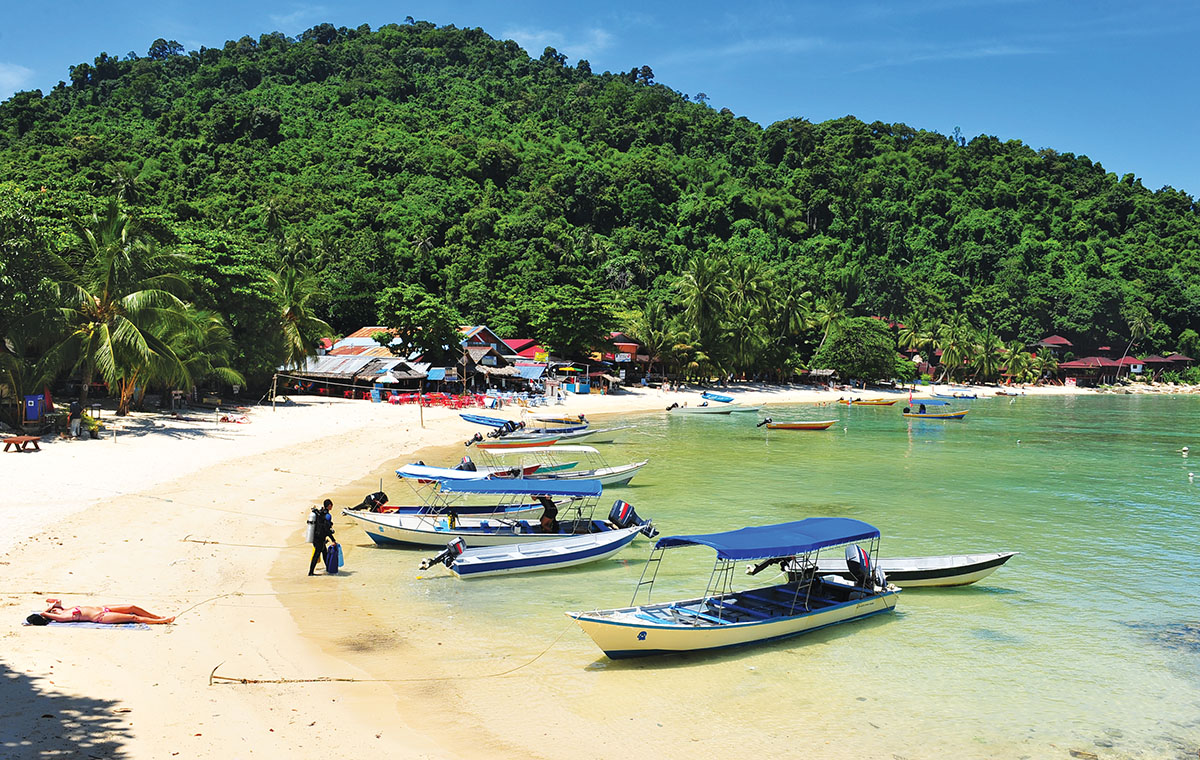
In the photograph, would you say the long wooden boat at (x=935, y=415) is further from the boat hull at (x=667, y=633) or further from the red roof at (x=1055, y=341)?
the red roof at (x=1055, y=341)

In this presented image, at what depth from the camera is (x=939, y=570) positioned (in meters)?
16.8

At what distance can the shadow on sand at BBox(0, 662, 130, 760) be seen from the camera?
25.6 feet

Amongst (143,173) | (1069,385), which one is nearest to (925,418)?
(1069,385)

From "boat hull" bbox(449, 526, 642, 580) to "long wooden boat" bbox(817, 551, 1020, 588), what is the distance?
190 inches

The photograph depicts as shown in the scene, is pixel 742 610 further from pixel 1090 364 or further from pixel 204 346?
pixel 1090 364

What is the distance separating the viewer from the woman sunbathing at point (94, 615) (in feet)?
37.0

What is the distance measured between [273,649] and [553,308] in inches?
2307

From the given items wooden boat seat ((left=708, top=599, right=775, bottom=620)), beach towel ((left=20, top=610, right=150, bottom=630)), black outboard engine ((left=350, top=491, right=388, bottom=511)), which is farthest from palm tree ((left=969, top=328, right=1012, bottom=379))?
beach towel ((left=20, top=610, right=150, bottom=630))

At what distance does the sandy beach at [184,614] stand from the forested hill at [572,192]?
26721mm

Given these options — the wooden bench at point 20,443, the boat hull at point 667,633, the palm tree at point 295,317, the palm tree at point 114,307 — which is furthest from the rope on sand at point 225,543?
the palm tree at point 295,317

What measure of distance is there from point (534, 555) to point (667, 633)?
18.4ft

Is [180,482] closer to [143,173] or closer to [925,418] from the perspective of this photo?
[925,418]

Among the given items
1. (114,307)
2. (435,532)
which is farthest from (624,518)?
(114,307)

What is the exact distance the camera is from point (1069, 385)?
420 feet
